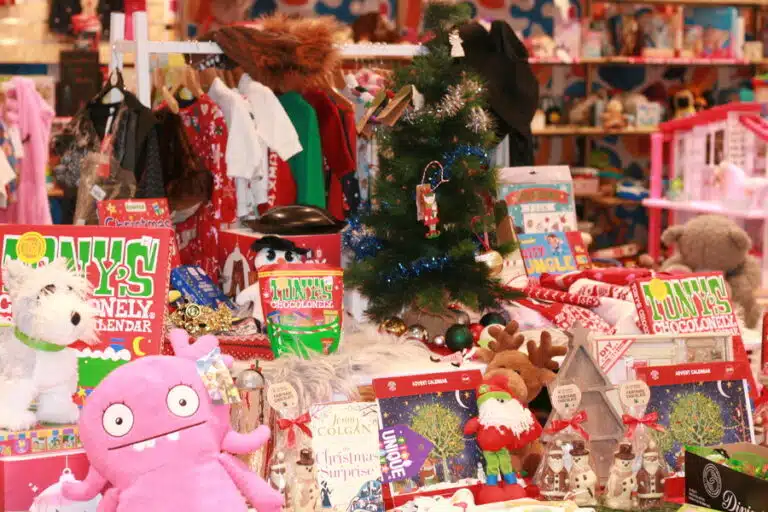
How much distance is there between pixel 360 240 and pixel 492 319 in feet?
1.26

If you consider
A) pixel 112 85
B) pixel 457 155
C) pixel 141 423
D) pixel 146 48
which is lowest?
pixel 141 423

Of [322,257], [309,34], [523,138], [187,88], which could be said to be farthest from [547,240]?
[187,88]

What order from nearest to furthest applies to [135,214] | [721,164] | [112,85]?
[135,214]
[112,85]
[721,164]

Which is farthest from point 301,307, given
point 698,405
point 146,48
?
Answer: point 146,48

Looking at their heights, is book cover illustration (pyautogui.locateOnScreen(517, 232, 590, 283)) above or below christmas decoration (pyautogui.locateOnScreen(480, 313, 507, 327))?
above

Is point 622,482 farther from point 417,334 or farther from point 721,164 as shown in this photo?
point 721,164

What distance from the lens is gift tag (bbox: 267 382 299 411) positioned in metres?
1.67

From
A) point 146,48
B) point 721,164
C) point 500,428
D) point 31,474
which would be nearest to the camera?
point 31,474

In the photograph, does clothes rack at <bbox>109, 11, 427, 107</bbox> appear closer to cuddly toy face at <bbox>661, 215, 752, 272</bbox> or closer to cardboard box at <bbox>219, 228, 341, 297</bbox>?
cardboard box at <bbox>219, 228, 341, 297</bbox>

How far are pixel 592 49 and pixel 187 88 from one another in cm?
348

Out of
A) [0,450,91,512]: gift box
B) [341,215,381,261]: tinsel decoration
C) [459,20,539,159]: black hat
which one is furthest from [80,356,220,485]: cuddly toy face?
[459,20,539,159]: black hat

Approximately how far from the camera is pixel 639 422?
179 centimetres

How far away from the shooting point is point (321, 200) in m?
3.43

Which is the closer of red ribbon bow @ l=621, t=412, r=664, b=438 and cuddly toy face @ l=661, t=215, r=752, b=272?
red ribbon bow @ l=621, t=412, r=664, b=438
